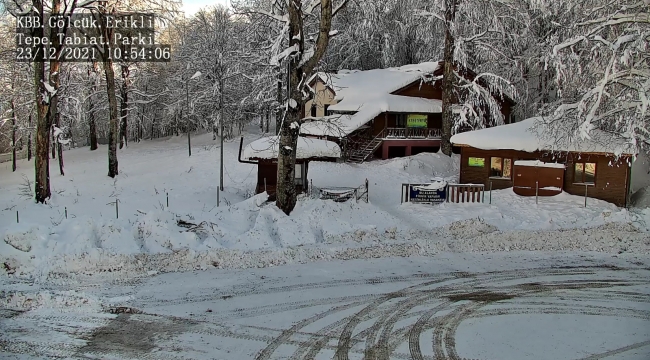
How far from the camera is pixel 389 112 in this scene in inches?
1446

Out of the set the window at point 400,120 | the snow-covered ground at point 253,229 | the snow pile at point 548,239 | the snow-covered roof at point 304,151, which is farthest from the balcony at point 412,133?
the snow pile at point 548,239

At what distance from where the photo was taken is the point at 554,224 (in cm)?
1808

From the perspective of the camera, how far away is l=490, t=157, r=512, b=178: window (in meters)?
25.9

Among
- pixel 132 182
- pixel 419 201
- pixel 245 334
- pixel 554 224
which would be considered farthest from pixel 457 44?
pixel 245 334

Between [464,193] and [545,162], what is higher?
[545,162]

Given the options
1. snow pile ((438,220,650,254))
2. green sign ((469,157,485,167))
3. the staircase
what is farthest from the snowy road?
the staircase

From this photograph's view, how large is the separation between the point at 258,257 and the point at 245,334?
4.53 m

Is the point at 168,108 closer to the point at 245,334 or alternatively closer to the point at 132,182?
the point at 132,182

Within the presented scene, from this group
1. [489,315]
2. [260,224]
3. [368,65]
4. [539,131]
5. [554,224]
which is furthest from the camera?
[368,65]

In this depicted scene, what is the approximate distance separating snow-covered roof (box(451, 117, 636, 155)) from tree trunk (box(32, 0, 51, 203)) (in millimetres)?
18719

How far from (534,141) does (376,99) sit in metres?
A: 14.3

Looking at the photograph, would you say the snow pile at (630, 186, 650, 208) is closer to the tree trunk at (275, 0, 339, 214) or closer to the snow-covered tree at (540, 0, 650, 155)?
the snow-covered tree at (540, 0, 650, 155)

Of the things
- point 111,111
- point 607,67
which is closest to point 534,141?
point 607,67

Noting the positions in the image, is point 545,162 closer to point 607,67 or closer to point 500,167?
point 500,167
